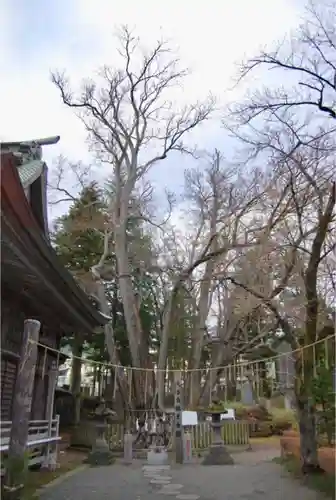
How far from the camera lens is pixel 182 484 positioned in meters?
9.32

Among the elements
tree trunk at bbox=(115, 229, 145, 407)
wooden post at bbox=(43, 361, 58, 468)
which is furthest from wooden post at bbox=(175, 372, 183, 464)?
wooden post at bbox=(43, 361, 58, 468)

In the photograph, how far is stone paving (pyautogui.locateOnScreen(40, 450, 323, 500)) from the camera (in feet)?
25.8

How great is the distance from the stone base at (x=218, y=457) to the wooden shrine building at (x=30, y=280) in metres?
5.01

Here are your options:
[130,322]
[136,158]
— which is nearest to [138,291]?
[130,322]

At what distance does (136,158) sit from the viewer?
21375mm

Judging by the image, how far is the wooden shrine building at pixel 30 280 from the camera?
180 inches

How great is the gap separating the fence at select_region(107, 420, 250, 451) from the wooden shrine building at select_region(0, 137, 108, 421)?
Result: 22.9ft

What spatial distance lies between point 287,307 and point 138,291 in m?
11.1

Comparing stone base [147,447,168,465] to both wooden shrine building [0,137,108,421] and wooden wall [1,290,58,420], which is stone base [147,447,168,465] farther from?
wooden wall [1,290,58,420]

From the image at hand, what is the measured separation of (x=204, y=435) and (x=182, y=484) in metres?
7.63

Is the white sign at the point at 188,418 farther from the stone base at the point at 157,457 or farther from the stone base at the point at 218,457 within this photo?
the stone base at the point at 218,457

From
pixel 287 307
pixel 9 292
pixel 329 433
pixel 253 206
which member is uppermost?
pixel 253 206

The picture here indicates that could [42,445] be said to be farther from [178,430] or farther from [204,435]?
[204,435]

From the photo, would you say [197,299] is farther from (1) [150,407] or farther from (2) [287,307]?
(2) [287,307]
